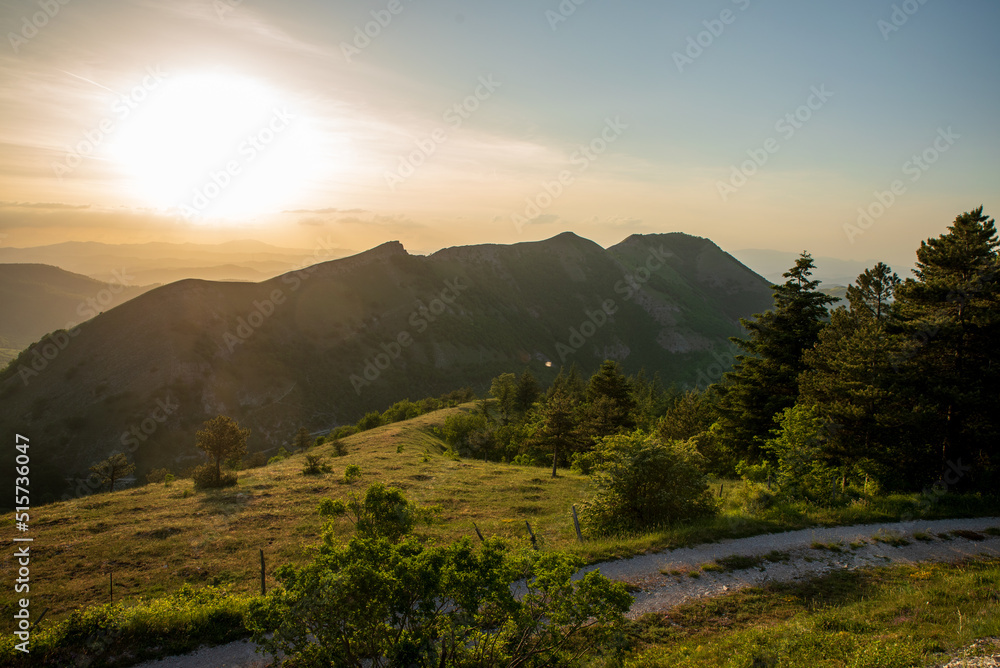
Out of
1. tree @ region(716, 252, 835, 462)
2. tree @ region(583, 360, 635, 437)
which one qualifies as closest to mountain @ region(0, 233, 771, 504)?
tree @ region(583, 360, 635, 437)

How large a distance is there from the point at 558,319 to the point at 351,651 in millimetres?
179762

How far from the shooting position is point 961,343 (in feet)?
73.1

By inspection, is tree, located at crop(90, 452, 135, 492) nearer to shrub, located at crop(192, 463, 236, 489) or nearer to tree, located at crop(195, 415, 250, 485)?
shrub, located at crop(192, 463, 236, 489)

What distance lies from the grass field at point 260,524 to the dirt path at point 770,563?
742 mm

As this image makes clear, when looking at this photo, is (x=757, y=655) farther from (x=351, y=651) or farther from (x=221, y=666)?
(x=221, y=666)

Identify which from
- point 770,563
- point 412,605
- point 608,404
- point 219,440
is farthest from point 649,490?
point 219,440

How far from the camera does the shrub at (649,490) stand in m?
18.9

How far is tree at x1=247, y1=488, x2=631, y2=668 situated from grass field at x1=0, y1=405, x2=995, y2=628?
307 cm

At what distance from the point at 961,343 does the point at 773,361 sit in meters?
9.67

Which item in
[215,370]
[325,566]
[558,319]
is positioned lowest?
[325,566]

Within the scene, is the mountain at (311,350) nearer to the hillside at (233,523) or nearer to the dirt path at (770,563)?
the hillside at (233,523)

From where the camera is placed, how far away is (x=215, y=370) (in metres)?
90.9

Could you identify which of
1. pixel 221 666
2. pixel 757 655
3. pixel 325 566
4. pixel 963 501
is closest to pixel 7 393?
pixel 221 666

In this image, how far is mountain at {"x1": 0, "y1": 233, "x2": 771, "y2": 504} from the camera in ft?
247
